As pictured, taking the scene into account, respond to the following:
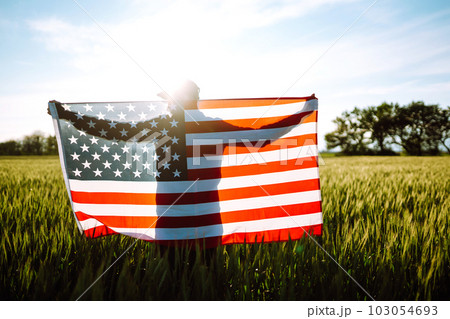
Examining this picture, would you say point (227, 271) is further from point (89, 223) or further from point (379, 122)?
point (379, 122)

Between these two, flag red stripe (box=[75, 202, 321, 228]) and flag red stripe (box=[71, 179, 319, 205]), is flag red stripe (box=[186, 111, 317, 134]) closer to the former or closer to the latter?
flag red stripe (box=[71, 179, 319, 205])

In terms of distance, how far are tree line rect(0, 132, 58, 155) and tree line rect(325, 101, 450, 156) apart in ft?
221

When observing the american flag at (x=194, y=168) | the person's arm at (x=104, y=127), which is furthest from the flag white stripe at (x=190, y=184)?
the person's arm at (x=104, y=127)

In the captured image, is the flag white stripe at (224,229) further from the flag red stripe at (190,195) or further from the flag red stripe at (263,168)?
the flag red stripe at (263,168)

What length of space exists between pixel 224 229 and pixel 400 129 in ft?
233

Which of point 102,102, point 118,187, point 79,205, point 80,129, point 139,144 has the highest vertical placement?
point 102,102

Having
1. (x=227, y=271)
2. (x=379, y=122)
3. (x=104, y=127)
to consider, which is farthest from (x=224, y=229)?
(x=379, y=122)

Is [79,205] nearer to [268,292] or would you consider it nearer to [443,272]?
[268,292]

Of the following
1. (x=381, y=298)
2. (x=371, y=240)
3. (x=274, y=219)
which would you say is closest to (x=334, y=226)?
(x=371, y=240)

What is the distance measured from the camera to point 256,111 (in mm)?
2676

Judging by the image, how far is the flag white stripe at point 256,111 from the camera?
2.58 meters

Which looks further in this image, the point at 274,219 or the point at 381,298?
the point at 274,219

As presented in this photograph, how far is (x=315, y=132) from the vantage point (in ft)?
8.87

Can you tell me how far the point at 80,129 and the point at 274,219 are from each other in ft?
7.60
